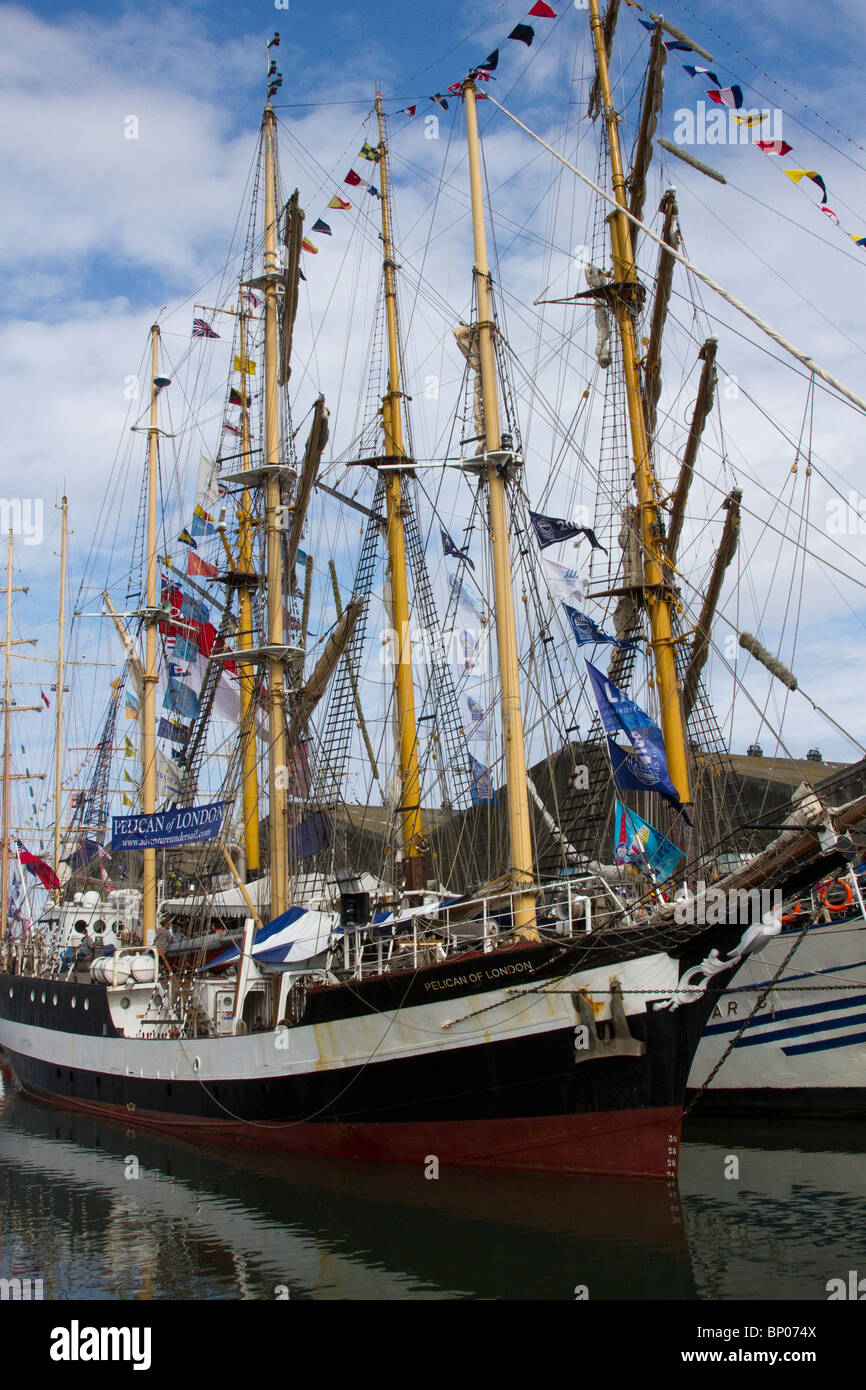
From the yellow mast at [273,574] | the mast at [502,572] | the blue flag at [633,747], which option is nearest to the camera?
the mast at [502,572]

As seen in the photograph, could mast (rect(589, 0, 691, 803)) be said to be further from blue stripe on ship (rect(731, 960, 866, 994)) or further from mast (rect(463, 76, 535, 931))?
mast (rect(463, 76, 535, 931))

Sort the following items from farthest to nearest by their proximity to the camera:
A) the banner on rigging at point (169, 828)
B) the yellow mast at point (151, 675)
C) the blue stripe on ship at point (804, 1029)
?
1. the yellow mast at point (151, 675)
2. the banner on rigging at point (169, 828)
3. the blue stripe on ship at point (804, 1029)

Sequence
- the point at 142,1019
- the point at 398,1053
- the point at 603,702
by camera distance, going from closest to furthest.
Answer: the point at 398,1053 < the point at 603,702 < the point at 142,1019

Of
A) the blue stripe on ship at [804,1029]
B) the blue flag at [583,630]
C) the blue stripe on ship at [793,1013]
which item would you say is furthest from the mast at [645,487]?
the blue stripe on ship at [804,1029]

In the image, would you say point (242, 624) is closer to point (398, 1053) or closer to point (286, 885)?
point (286, 885)

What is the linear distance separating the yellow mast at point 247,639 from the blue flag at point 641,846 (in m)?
11.6

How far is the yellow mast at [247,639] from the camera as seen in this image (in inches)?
1220

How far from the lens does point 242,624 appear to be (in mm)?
36250

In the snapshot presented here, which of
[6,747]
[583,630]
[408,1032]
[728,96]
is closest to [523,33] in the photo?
[728,96]

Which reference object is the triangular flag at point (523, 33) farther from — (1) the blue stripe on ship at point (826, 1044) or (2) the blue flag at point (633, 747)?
(1) the blue stripe on ship at point (826, 1044)

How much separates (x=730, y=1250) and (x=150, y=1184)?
11.0m

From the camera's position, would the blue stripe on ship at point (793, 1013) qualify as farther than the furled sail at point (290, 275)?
No
